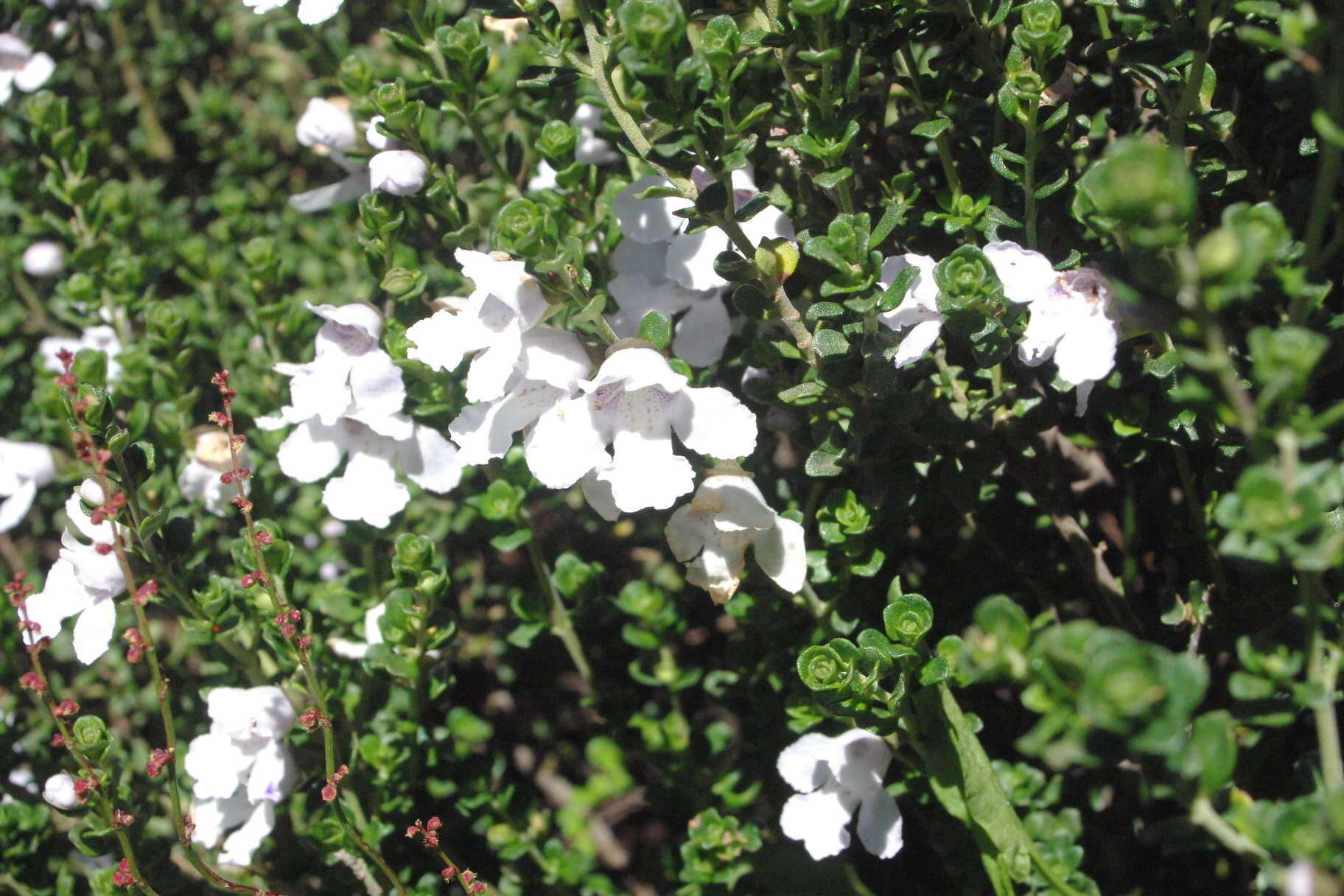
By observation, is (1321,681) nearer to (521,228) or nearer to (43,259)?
(521,228)

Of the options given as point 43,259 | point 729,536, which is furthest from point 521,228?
point 43,259

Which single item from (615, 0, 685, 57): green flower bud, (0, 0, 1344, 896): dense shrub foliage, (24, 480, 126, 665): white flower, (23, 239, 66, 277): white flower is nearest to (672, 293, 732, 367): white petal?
(0, 0, 1344, 896): dense shrub foliage

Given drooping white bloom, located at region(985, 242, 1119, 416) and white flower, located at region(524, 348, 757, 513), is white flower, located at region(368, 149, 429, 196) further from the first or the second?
drooping white bloom, located at region(985, 242, 1119, 416)

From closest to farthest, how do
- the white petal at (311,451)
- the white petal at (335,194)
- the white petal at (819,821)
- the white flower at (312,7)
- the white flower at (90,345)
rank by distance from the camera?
the white flower at (312,7), the white petal at (819,821), the white petal at (311,451), the white petal at (335,194), the white flower at (90,345)

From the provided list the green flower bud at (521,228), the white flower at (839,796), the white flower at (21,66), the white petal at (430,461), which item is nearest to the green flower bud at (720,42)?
the green flower bud at (521,228)

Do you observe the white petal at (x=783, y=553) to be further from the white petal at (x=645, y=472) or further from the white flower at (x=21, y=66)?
the white flower at (x=21, y=66)
